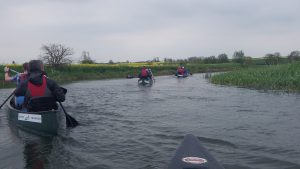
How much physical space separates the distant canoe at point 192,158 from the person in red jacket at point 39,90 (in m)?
5.13

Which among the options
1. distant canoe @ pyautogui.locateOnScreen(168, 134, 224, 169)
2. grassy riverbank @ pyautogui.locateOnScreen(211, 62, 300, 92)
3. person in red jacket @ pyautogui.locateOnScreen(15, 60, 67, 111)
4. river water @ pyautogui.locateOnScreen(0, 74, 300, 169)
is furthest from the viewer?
grassy riverbank @ pyautogui.locateOnScreen(211, 62, 300, 92)

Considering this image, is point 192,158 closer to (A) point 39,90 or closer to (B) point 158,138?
(B) point 158,138

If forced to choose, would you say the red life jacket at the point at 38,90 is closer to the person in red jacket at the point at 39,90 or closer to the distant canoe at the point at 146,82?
the person in red jacket at the point at 39,90

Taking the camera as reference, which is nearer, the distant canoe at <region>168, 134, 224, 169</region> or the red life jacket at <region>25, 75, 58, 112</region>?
the distant canoe at <region>168, 134, 224, 169</region>

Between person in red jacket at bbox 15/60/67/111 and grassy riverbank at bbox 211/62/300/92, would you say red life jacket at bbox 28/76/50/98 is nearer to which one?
Result: person in red jacket at bbox 15/60/67/111

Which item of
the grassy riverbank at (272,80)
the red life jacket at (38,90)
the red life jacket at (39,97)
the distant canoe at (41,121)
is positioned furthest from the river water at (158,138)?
the grassy riverbank at (272,80)

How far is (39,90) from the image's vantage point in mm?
9008

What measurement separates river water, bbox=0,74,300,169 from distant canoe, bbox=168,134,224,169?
2190mm

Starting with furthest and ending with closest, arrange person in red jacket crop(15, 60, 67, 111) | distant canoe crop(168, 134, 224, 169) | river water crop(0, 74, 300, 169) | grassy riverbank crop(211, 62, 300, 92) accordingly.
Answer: grassy riverbank crop(211, 62, 300, 92) < person in red jacket crop(15, 60, 67, 111) < river water crop(0, 74, 300, 169) < distant canoe crop(168, 134, 224, 169)

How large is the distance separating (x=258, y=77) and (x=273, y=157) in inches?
647

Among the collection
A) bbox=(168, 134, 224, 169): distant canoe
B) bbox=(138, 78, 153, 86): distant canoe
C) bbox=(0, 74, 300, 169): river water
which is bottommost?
bbox=(0, 74, 300, 169): river water

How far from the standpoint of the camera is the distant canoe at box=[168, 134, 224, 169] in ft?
13.8

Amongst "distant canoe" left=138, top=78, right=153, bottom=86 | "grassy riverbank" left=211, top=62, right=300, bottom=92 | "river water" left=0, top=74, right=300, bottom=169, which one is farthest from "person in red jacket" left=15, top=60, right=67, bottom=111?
"distant canoe" left=138, top=78, right=153, bottom=86

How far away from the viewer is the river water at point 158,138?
23.7 feet
